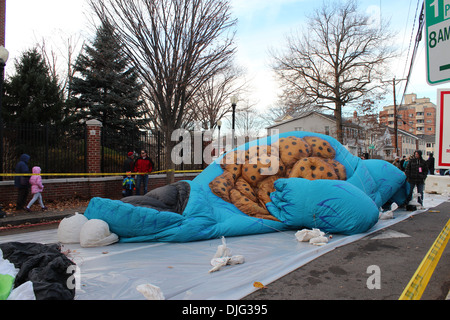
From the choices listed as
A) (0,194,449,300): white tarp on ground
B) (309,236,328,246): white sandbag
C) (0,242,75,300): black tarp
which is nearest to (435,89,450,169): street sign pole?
(0,194,449,300): white tarp on ground

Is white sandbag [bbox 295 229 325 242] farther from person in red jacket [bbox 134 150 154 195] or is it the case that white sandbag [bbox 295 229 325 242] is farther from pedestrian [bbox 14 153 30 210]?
pedestrian [bbox 14 153 30 210]

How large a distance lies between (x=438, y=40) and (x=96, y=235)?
14.3ft

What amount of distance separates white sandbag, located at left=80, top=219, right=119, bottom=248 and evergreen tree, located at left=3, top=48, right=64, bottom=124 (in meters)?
10.9

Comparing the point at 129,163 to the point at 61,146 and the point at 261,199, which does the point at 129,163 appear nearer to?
the point at 61,146

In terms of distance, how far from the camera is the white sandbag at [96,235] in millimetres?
4004

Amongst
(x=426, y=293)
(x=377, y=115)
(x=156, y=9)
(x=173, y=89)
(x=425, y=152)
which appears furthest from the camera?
(x=425, y=152)

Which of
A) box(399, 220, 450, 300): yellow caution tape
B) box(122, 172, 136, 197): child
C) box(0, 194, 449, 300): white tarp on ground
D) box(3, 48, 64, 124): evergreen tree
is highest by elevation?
box(3, 48, 64, 124): evergreen tree

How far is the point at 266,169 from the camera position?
5555 mm

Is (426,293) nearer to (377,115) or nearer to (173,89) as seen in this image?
(173,89)

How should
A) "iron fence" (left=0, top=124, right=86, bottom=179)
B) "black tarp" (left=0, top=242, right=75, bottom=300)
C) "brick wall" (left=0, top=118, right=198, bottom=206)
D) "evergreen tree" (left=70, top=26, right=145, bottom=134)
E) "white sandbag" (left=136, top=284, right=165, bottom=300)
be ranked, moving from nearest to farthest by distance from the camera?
Result: "black tarp" (left=0, top=242, right=75, bottom=300) → "white sandbag" (left=136, top=284, right=165, bottom=300) → "iron fence" (left=0, top=124, right=86, bottom=179) → "brick wall" (left=0, top=118, right=198, bottom=206) → "evergreen tree" (left=70, top=26, right=145, bottom=134)

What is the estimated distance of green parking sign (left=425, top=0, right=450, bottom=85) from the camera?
253 centimetres
